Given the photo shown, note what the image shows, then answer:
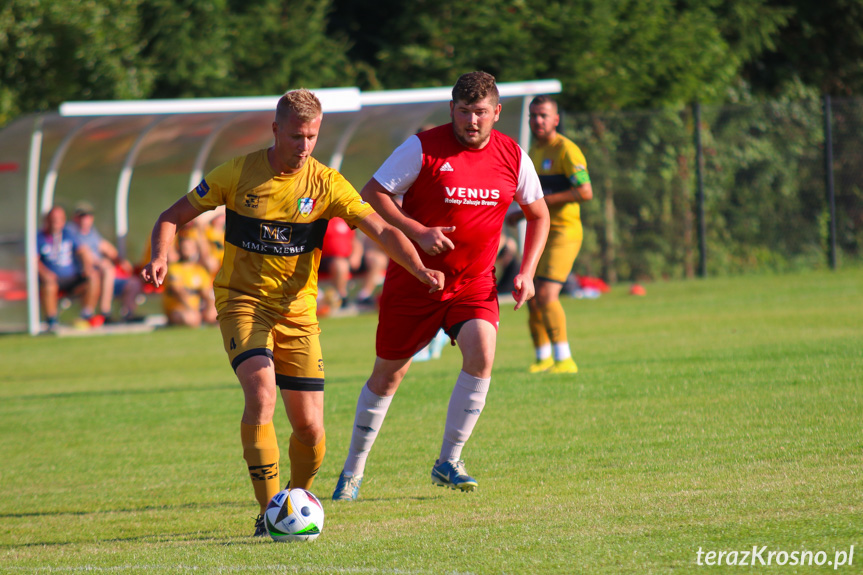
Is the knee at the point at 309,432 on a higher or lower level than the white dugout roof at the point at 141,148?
lower

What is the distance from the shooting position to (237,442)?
7.71 meters

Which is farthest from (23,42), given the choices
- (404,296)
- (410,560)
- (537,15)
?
(410,560)

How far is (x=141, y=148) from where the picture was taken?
18047mm

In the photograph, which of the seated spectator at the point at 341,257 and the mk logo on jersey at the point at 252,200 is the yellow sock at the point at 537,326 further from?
the seated spectator at the point at 341,257

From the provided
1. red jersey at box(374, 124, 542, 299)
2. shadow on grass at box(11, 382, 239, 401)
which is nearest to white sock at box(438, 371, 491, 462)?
red jersey at box(374, 124, 542, 299)

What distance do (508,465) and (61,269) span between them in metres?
12.2

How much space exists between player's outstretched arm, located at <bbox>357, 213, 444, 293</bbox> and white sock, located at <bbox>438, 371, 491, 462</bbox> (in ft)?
2.53

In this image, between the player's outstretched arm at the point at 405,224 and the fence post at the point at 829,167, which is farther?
the fence post at the point at 829,167

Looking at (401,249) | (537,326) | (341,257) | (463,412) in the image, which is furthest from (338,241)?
(401,249)

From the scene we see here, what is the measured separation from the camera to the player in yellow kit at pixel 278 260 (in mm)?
5043

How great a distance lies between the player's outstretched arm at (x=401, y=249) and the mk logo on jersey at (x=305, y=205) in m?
0.27

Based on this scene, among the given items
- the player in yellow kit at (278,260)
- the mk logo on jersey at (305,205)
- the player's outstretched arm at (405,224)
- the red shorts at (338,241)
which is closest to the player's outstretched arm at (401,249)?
the player in yellow kit at (278,260)

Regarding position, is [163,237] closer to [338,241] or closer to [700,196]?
[338,241]

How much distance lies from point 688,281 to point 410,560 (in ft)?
54.6
